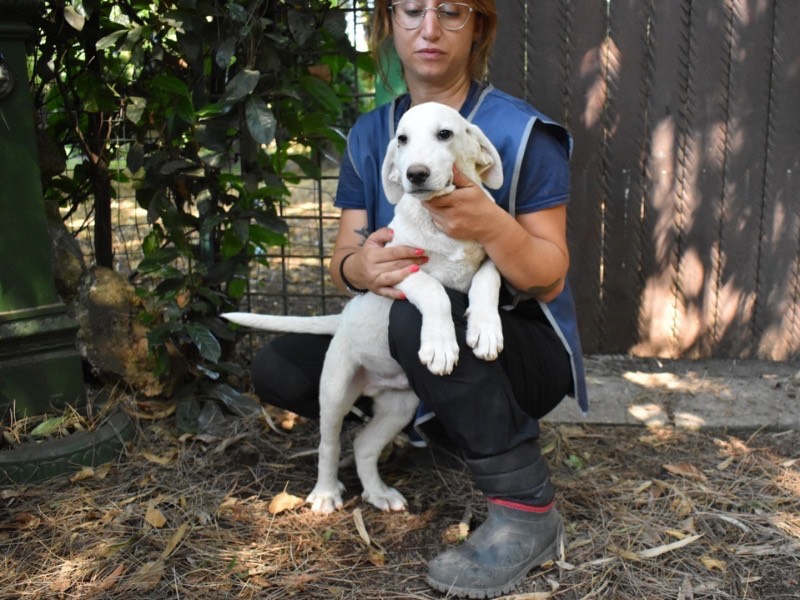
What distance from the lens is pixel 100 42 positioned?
9.73ft

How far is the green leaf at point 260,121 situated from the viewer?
114 inches

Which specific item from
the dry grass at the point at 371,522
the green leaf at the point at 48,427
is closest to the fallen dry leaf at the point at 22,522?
the dry grass at the point at 371,522

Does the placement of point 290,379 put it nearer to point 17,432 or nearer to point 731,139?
point 17,432

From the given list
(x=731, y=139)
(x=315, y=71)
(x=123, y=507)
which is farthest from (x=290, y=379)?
(x=731, y=139)

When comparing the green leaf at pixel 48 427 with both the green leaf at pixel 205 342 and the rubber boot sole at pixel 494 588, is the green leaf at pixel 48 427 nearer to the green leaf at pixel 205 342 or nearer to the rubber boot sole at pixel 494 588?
the green leaf at pixel 205 342

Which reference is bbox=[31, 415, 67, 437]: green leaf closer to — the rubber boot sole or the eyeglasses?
the rubber boot sole

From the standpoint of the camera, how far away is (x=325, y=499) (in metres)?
2.64

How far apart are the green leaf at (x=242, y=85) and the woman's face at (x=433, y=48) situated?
55 centimetres

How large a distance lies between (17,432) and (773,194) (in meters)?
2.96

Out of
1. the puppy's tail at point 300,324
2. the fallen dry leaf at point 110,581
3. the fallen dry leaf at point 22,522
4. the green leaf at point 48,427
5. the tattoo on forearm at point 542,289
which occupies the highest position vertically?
the tattoo on forearm at point 542,289

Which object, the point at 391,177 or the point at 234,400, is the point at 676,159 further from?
the point at 234,400

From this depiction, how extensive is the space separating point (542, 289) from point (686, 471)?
0.91m

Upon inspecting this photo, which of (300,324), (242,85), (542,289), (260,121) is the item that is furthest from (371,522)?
(242,85)

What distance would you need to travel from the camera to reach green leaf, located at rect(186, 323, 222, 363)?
3.09 metres
